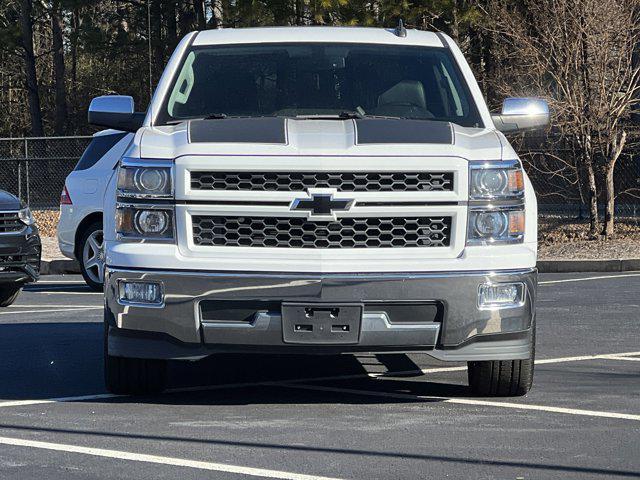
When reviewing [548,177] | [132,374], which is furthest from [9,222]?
[548,177]

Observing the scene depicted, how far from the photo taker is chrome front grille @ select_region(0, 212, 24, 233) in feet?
40.4

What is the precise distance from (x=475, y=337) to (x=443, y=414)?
1.51 ft

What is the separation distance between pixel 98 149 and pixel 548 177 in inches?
460

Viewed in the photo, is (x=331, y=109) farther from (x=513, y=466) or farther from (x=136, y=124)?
(x=513, y=466)

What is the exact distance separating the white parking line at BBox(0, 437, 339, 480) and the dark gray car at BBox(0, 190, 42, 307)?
6.19m

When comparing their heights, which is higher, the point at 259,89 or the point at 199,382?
the point at 259,89

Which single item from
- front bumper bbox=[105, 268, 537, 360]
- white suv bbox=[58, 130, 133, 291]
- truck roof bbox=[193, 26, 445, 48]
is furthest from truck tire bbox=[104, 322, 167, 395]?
white suv bbox=[58, 130, 133, 291]

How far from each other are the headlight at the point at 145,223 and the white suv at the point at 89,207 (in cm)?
784

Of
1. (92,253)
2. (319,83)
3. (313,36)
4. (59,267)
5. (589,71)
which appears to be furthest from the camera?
(589,71)

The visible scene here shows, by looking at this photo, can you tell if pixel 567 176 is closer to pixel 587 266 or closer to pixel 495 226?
pixel 587 266

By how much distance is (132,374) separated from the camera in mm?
7223

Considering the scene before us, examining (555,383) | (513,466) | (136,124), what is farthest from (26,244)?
(513,466)

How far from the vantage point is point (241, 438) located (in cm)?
621

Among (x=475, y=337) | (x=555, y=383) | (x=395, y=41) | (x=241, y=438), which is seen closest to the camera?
(x=241, y=438)
